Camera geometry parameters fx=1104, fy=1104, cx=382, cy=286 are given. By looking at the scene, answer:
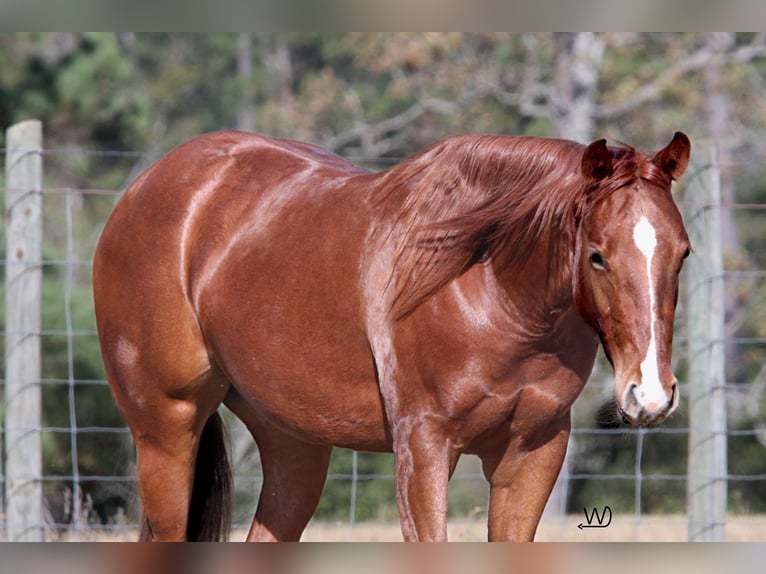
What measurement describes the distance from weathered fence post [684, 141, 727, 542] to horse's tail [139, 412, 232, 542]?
7.71 feet

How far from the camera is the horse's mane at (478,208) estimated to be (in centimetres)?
283

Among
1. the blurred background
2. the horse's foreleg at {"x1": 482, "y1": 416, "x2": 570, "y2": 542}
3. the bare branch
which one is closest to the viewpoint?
the horse's foreleg at {"x1": 482, "y1": 416, "x2": 570, "y2": 542}

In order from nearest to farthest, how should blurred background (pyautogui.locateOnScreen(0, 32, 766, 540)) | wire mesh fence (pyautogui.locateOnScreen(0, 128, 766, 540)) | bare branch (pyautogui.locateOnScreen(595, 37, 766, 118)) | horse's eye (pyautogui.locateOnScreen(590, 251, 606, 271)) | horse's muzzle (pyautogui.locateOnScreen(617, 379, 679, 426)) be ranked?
horse's muzzle (pyautogui.locateOnScreen(617, 379, 679, 426)) < horse's eye (pyautogui.locateOnScreen(590, 251, 606, 271)) < wire mesh fence (pyautogui.locateOnScreen(0, 128, 766, 540)) < blurred background (pyautogui.locateOnScreen(0, 32, 766, 540)) < bare branch (pyautogui.locateOnScreen(595, 37, 766, 118))

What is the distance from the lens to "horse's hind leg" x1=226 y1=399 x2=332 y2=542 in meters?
3.88

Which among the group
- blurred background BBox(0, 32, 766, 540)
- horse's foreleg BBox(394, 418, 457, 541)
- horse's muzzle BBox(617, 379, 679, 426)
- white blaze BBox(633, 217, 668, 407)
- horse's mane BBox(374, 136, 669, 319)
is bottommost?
horse's foreleg BBox(394, 418, 457, 541)

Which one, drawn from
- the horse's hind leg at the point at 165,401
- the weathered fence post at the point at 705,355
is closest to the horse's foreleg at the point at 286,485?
the horse's hind leg at the point at 165,401

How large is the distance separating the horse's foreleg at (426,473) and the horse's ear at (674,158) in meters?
0.89

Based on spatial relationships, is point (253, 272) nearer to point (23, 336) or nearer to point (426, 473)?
point (426, 473)

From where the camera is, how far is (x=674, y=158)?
2.69 metres

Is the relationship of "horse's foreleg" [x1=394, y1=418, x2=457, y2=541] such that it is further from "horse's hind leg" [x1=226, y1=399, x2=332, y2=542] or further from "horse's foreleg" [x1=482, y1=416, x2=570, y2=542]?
"horse's hind leg" [x1=226, y1=399, x2=332, y2=542]

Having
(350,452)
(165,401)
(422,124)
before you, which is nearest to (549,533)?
(165,401)

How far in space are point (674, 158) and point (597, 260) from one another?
333 millimetres

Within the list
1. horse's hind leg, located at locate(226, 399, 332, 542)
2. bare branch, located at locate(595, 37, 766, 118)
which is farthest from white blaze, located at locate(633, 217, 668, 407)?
bare branch, located at locate(595, 37, 766, 118)

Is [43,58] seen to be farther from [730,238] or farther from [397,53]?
[730,238]
